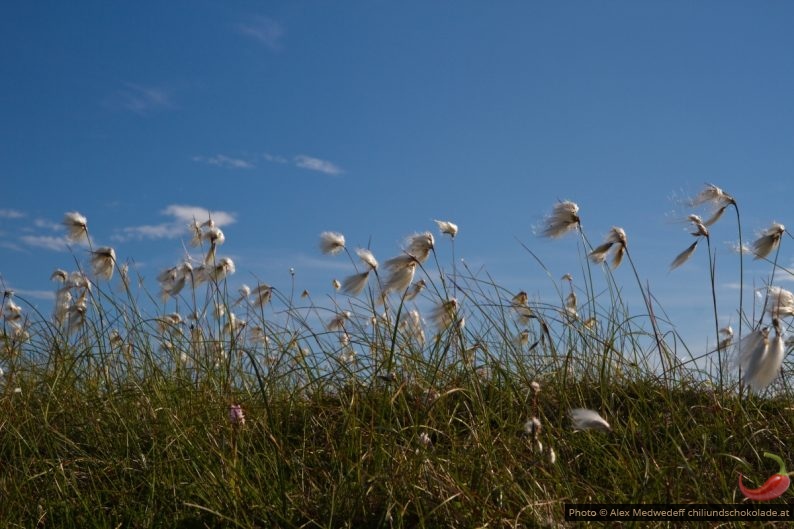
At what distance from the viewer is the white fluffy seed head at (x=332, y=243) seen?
5031 millimetres

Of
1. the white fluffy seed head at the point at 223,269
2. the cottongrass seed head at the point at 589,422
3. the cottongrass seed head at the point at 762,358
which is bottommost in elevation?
the cottongrass seed head at the point at 589,422

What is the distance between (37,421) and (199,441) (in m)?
1.44

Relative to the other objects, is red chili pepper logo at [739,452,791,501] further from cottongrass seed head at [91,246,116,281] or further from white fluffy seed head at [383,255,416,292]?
cottongrass seed head at [91,246,116,281]

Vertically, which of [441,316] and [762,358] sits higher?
[441,316]

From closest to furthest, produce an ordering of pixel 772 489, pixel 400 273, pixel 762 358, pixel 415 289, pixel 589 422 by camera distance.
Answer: pixel 589 422
pixel 762 358
pixel 772 489
pixel 400 273
pixel 415 289

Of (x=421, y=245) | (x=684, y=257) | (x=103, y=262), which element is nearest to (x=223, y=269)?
(x=103, y=262)

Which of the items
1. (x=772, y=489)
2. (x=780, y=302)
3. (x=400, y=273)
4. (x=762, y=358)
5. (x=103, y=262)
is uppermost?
(x=103, y=262)

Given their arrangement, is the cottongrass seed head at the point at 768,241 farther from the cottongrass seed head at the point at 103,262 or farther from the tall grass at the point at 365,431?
the cottongrass seed head at the point at 103,262

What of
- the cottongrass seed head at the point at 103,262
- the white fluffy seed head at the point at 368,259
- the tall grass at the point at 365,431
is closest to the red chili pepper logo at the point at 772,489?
the tall grass at the point at 365,431

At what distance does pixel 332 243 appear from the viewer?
16.6 feet

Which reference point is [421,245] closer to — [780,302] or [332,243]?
[332,243]

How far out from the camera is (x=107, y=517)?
347 centimetres

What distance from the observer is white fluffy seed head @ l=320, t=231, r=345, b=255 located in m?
5.03

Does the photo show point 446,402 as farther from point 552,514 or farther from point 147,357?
point 147,357
